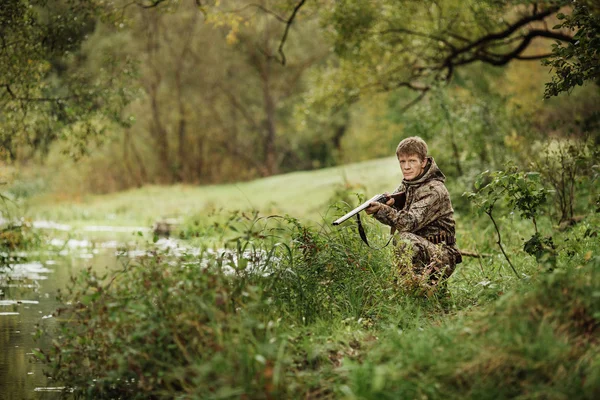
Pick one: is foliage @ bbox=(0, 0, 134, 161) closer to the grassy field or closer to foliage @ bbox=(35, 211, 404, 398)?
the grassy field

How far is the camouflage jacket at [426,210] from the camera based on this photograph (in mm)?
7480

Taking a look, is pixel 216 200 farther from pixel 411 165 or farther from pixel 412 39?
pixel 411 165

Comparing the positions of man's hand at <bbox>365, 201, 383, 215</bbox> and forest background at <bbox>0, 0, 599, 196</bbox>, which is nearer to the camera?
man's hand at <bbox>365, 201, 383, 215</bbox>

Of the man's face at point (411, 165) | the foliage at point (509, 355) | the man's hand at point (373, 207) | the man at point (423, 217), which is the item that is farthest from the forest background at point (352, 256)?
the man's face at point (411, 165)

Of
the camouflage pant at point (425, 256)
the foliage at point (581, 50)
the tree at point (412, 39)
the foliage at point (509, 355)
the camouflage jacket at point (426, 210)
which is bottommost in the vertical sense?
the foliage at point (509, 355)

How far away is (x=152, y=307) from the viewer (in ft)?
18.3

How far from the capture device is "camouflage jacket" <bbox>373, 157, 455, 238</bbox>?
7.48 metres

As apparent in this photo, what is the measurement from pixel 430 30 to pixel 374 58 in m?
1.68

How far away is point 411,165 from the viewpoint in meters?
7.67

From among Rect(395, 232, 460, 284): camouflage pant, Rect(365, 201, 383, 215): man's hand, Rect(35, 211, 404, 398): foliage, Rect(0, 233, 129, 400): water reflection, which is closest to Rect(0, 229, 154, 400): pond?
Rect(0, 233, 129, 400): water reflection

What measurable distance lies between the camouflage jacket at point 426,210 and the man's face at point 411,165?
2.2 inches

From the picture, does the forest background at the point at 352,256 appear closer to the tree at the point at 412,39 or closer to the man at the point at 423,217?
the tree at the point at 412,39

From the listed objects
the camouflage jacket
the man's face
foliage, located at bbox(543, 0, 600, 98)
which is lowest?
the camouflage jacket

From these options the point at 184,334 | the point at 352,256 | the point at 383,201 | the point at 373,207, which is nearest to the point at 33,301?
the point at 352,256
